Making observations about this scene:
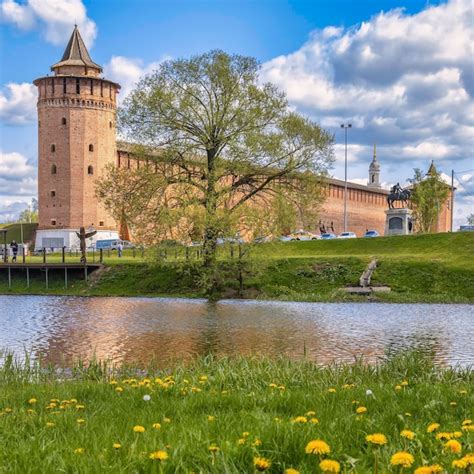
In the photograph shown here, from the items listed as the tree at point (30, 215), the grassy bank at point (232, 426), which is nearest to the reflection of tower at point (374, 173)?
the tree at point (30, 215)

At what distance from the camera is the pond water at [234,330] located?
1209cm

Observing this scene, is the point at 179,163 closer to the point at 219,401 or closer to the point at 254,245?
the point at 254,245

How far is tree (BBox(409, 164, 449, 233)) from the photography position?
6359cm

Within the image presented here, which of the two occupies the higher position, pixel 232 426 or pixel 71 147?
pixel 71 147

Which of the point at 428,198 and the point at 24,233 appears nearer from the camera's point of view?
the point at 428,198

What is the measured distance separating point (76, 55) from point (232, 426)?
6584cm

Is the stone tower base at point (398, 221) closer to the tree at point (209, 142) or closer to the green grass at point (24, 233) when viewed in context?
the tree at point (209, 142)

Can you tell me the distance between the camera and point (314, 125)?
29516mm

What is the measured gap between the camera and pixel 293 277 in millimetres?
29500

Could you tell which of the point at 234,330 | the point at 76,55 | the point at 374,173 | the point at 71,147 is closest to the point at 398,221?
the point at 71,147

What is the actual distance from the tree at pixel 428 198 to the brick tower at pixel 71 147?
30.6m

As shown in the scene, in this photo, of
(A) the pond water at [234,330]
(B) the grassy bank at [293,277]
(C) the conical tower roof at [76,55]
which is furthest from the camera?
(C) the conical tower roof at [76,55]

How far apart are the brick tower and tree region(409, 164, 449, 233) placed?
3061cm

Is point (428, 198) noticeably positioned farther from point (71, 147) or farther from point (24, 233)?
point (24, 233)
